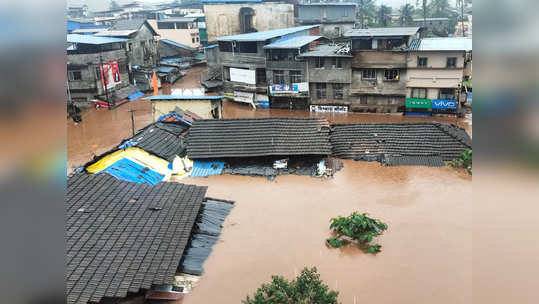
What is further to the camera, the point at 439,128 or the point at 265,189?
the point at 439,128

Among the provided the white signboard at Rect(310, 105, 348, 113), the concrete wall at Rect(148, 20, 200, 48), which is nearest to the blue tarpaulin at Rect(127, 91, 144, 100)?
the concrete wall at Rect(148, 20, 200, 48)

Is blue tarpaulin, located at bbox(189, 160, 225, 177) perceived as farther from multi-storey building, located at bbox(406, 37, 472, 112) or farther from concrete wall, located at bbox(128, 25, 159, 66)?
concrete wall, located at bbox(128, 25, 159, 66)

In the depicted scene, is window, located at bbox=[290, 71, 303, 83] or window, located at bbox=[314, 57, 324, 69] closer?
window, located at bbox=[314, 57, 324, 69]

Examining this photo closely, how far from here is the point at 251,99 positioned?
37.2 metres

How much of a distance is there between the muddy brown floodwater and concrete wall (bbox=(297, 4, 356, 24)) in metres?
30.7

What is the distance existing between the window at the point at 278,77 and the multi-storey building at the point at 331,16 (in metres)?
17.6

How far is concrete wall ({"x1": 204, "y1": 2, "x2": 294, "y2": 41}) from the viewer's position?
53188 millimetres

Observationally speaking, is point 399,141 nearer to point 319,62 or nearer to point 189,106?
point 319,62

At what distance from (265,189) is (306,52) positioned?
17944mm

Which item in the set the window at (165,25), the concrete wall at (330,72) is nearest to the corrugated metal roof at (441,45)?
the concrete wall at (330,72)

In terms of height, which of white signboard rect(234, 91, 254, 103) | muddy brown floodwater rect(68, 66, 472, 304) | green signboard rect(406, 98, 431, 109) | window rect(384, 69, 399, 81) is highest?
window rect(384, 69, 399, 81)

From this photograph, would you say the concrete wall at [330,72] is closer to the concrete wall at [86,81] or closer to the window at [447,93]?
the window at [447,93]
